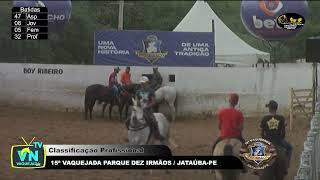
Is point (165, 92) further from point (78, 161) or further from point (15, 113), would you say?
point (15, 113)

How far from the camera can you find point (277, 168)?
7.65 meters

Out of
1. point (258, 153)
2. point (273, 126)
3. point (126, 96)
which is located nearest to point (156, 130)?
point (126, 96)

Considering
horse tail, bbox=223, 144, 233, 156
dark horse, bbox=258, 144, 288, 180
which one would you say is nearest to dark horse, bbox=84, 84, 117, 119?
horse tail, bbox=223, 144, 233, 156

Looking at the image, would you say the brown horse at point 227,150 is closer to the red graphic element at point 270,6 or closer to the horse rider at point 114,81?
the horse rider at point 114,81

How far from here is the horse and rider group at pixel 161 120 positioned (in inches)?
296

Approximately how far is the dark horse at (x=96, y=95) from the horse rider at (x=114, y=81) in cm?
4

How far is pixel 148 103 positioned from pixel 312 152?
1.82 meters

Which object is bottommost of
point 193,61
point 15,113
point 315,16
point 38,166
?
point 38,166

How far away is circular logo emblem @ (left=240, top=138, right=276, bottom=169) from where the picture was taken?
7590 millimetres

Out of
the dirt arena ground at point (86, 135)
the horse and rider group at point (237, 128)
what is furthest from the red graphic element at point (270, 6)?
the dirt arena ground at point (86, 135)

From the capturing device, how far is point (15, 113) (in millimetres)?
7746

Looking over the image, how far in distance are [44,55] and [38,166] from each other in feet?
3.95

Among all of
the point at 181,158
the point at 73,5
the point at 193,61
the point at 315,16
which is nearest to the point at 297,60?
the point at 315,16

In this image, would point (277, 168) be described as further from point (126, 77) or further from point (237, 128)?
point (126, 77)
